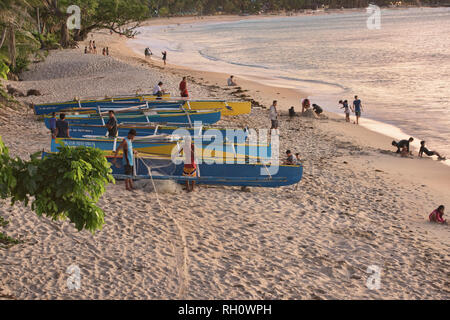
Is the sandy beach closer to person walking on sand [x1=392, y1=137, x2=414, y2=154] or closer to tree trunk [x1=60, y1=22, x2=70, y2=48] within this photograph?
person walking on sand [x1=392, y1=137, x2=414, y2=154]

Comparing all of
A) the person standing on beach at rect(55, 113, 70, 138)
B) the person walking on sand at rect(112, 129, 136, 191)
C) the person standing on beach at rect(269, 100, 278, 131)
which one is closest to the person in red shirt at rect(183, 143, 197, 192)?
the person walking on sand at rect(112, 129, 136, 191)

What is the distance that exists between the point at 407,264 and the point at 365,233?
135 centimetres

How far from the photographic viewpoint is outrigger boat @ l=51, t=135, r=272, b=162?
498 inches

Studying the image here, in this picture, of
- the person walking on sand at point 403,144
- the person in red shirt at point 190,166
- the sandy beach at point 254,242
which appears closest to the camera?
the sandy beach at point 254,242

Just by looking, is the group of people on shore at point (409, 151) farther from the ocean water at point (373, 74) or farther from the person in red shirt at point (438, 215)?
the person in red shirt at point (438, 215)

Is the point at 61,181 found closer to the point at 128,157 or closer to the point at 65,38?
the point at 128,157

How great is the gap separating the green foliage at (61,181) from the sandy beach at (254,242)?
6.68ft

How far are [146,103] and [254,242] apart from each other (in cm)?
1066

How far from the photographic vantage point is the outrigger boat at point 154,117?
55.0ft

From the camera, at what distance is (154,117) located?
17.8m

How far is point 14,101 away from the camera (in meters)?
20.4

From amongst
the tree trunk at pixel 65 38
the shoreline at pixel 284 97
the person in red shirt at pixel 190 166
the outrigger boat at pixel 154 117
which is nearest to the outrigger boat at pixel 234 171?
the person in red shirt at pixel 190 166

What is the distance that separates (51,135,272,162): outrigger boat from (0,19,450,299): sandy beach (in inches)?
42.2
